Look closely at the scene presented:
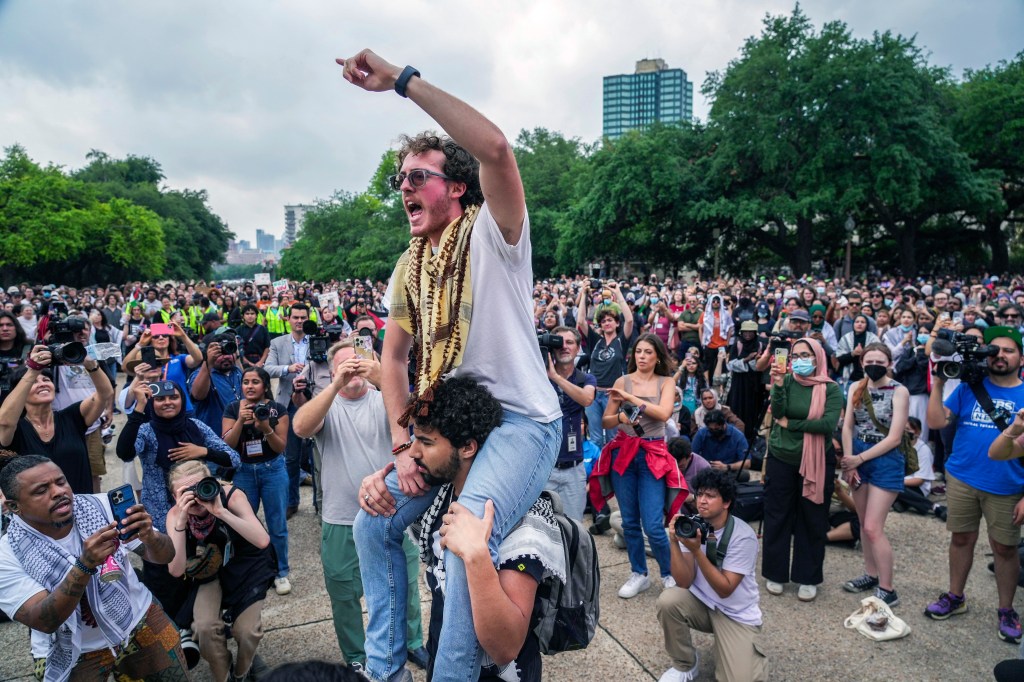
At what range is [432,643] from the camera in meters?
2.18

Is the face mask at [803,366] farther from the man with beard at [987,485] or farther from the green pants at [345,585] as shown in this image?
the green pants at [345,585]

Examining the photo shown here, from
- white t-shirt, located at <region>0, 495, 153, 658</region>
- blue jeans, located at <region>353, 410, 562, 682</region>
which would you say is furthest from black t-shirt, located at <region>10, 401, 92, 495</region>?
blue jeans, located at <region>353, 410, 562, 682</region>

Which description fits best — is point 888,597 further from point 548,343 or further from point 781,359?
point 548,343

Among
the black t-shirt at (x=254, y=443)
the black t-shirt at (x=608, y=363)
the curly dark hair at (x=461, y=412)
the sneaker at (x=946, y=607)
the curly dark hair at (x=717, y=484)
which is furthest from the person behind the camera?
the black t-shirt at (x=608, y=363)

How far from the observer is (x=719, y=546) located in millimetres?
3963

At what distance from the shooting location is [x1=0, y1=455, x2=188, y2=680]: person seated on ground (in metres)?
2.95

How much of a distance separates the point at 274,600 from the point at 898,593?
4.72 metres

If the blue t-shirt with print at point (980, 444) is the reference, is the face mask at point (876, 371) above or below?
above

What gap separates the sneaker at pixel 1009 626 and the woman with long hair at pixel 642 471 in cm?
213

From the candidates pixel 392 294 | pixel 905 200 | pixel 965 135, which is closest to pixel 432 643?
pixel 392 294

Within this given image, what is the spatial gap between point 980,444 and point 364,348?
415 centimetres

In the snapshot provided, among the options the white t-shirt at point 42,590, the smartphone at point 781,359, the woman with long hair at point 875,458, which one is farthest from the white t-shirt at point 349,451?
the woman with long hair at point 875,458

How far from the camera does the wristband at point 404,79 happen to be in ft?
6.02

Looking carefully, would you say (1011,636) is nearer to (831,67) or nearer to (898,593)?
(898,593)
